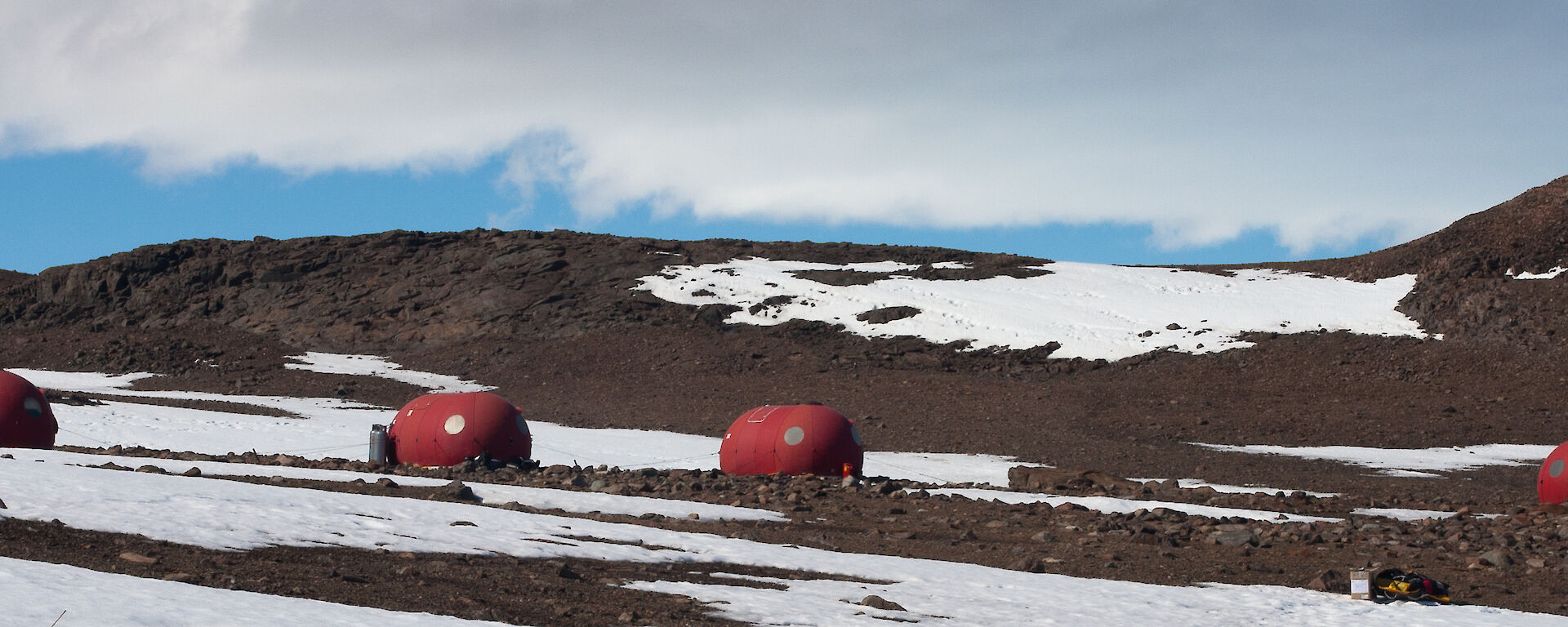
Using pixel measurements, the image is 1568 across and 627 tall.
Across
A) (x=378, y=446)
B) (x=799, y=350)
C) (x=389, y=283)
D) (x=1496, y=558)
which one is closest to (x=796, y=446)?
(x=378, y=446)

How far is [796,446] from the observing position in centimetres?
2639

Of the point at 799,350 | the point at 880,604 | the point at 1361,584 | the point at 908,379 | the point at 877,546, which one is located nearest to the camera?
the point at 880,604

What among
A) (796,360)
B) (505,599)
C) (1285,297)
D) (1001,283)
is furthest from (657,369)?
(505,599)

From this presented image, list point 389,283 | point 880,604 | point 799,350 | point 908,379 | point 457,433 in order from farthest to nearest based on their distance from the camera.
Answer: point 389,283
point 799,350
point 908,379
point 457,433
point 880,604

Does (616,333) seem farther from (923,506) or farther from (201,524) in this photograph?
(201,524)

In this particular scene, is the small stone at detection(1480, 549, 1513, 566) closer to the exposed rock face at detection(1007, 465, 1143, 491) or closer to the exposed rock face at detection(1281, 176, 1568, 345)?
the exposed rock face at detection(1007, 465, 1143, 491)

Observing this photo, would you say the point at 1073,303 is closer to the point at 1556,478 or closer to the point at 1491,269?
the point at 1491,269

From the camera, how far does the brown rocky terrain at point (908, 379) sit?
17578 millimetres

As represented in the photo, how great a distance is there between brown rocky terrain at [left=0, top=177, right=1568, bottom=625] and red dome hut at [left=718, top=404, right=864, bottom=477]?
178 centimetres

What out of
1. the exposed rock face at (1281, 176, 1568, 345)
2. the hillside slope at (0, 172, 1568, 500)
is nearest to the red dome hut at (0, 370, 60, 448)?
the hillside slope at (0, 172, 1568, 500)

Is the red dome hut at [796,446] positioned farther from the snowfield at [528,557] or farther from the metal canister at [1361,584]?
the metal canister at [1361,584]

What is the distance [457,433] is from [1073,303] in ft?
122

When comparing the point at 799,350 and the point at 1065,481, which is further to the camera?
the point at 799,350

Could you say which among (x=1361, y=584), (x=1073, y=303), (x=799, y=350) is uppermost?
(x=1073, y=303)
